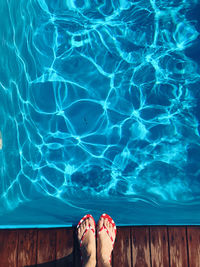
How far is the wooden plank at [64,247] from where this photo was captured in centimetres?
258

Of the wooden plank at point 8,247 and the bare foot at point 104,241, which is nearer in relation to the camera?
the bare foot at point 104,241

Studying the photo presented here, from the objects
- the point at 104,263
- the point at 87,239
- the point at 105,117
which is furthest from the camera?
the point at 105,117

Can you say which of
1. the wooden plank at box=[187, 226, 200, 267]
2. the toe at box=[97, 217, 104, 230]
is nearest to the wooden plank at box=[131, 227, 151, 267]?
the toe at box=[97, 217, 104, 230]

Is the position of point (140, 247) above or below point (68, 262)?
above

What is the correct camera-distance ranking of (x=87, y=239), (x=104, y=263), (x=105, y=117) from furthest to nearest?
(x=105, y=117) < (x=87, y=239) < (x=104, y=263)

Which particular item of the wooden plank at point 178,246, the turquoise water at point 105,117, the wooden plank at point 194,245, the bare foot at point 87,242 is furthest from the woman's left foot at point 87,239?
the wooden plank at point 194,245

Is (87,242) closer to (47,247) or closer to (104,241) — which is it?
(104,241)

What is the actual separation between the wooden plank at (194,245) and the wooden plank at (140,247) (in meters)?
0.45

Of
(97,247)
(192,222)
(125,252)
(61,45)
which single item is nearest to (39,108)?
(61,45)

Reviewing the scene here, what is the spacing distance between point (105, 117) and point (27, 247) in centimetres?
170

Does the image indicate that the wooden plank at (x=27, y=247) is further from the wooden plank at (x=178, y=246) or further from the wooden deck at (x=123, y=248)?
the wooden plank at (x=178, y=246)

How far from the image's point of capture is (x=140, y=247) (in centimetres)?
259

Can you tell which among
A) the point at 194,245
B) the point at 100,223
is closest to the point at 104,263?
the point at 100,223

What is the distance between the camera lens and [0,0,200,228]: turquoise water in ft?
8.67
